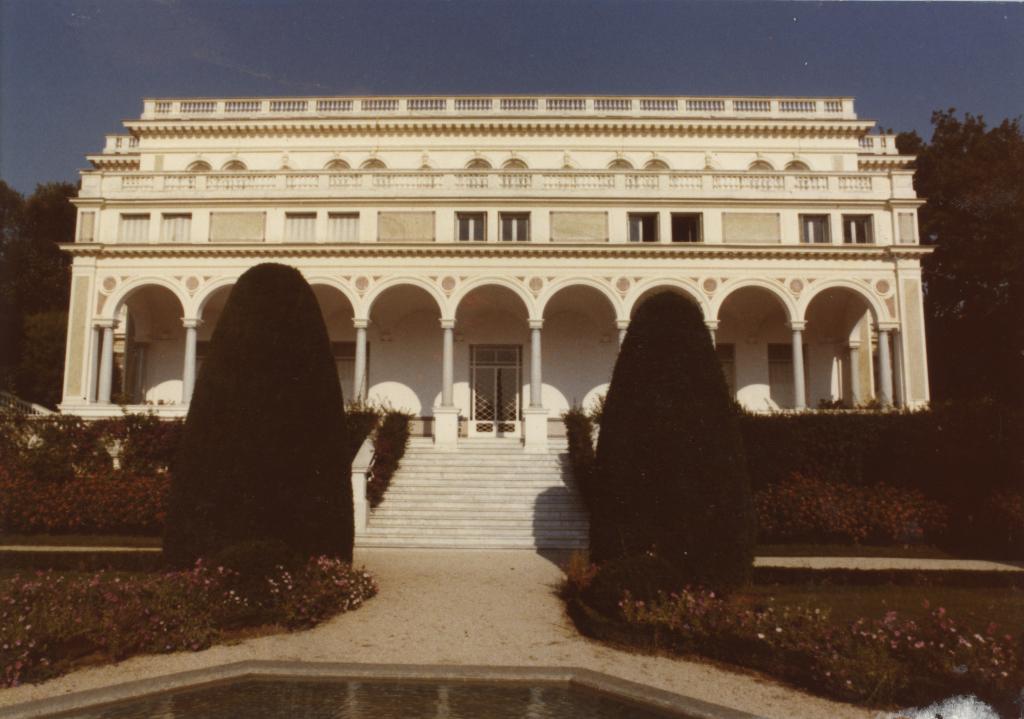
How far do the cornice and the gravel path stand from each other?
15.5 metres

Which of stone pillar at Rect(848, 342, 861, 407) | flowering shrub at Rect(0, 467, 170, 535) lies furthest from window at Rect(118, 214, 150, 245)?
stone pillar at Rect(848, 342, 861, 407)

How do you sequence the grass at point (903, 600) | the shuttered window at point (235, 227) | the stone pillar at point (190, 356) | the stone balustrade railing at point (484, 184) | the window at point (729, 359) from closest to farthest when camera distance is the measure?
the grass at point (903, 600) → the stone pillar at point (190, 356) → the stone balustrade railing at point (484, 184) → the shuttered window at point (235, 227) → the window at point (729, 359)

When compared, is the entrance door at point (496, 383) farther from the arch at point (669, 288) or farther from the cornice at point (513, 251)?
the arch at point (669, 288)

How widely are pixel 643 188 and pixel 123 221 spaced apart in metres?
19.3

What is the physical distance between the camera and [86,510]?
1556 centimetres

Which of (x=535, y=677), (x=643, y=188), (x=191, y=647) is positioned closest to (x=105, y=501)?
(x=191, y=647)

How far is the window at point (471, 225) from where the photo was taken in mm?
26172

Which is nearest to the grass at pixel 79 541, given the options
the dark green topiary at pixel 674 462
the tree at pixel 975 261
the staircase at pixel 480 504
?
the staircase at pixel 480 504

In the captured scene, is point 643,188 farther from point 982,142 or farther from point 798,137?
point 982,142

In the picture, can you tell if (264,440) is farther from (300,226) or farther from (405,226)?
(300,226)

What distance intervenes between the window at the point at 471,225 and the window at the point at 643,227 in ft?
18.2

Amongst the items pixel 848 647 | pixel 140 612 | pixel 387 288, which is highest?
pixel 387 288

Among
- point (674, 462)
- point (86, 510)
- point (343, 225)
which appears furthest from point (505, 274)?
point (674, 462)

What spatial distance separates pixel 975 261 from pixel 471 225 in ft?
69.7
